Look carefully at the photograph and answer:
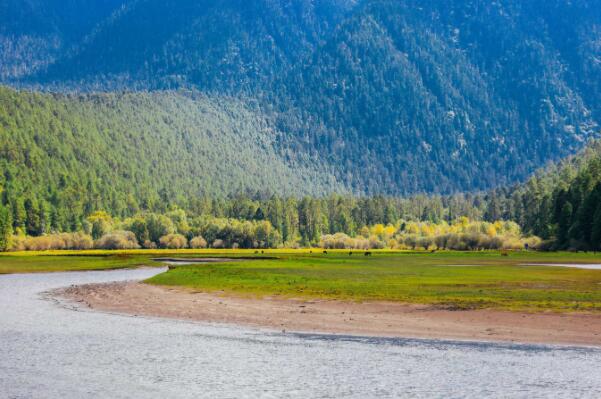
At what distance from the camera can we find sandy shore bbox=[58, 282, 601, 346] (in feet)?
174

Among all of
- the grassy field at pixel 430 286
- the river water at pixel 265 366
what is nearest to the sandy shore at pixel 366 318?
the river water at pixel 265 366

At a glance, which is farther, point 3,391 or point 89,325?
point 89,325

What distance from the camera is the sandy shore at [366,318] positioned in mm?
53125

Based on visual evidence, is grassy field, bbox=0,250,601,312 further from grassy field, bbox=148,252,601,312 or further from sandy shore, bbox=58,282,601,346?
sandy shore, bbox=58,282,601,346

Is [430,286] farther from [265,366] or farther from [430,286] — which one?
[265,366]

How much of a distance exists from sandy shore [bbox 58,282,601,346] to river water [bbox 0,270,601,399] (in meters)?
3.00

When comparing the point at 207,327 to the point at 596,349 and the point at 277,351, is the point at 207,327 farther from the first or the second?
the point at 596,349

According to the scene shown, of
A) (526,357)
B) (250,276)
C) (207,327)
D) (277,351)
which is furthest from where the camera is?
(250,276)

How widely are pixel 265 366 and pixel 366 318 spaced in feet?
60.0

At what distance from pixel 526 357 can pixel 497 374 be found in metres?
4.89

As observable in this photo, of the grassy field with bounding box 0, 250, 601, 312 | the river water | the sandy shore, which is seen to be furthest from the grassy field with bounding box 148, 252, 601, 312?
the river water

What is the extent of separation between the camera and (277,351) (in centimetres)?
4881

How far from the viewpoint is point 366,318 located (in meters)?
61.4

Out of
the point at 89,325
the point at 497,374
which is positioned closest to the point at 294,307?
the point at 89,325
